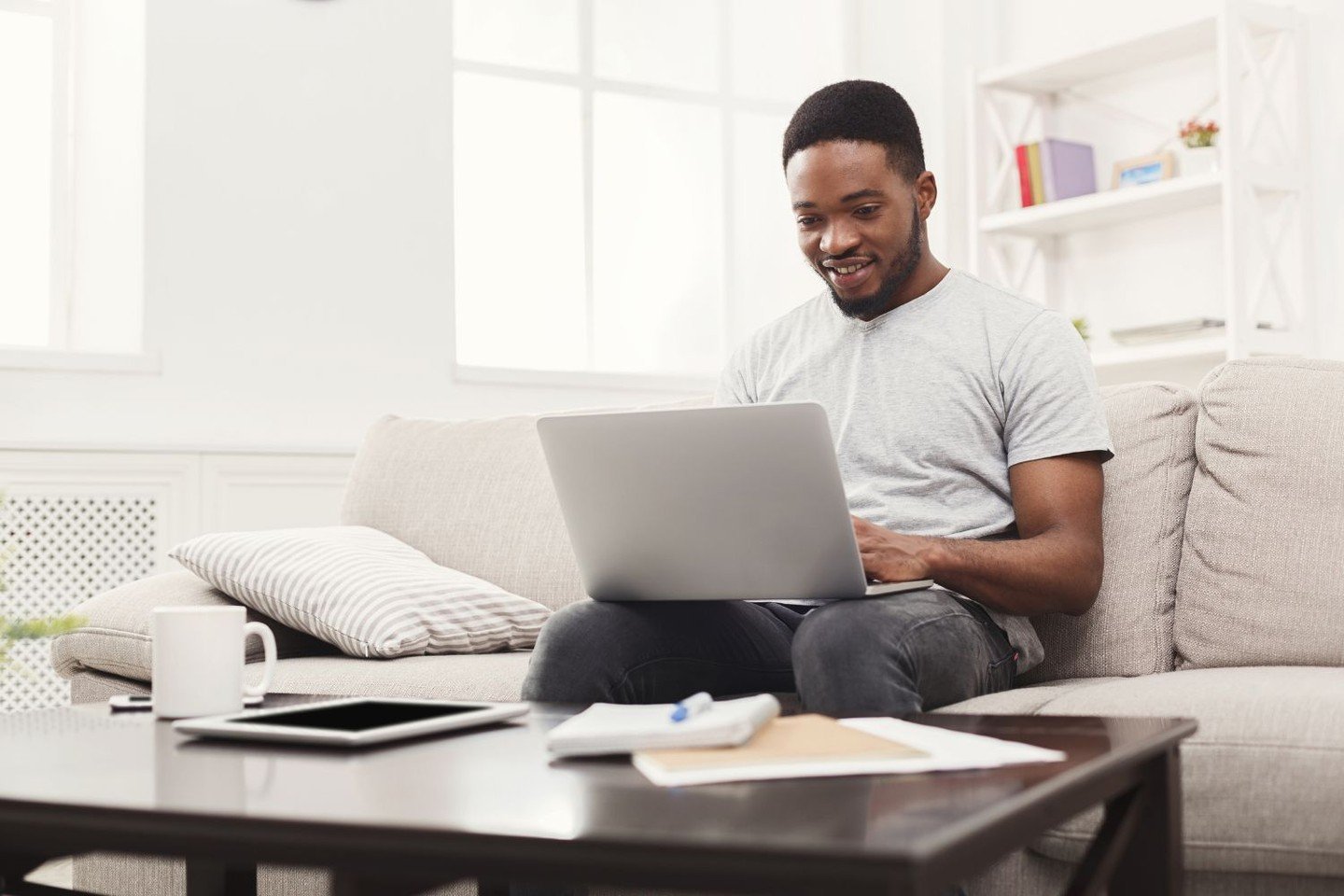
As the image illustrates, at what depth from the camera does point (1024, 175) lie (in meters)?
4.01

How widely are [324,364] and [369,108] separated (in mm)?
640

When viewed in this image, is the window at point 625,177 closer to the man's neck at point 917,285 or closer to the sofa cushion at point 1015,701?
the man's neck at point 917,285

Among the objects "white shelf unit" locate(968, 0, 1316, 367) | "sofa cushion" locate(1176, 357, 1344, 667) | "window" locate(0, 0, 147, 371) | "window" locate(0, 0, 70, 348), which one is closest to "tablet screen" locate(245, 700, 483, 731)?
"sofa cushion" locate(1176, 357, 1344, 667)

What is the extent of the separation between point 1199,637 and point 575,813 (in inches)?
43.9

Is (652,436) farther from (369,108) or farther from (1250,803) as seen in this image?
(369,108)

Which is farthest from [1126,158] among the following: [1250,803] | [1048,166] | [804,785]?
[804,785]

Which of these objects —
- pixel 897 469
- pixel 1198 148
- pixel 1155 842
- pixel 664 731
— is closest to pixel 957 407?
pixel 897 469

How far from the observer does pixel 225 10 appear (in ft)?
11.0

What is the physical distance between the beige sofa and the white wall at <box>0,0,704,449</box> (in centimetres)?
115

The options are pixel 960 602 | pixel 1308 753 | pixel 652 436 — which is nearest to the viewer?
pixel 1308 753

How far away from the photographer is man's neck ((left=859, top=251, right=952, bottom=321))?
1.78 metres

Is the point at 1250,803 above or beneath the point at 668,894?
above

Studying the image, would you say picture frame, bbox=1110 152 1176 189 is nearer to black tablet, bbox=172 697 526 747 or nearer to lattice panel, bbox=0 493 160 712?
lattice panel, bbox=0 493 160 712

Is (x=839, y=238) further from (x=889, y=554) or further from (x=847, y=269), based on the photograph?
(x=889, y=554)
